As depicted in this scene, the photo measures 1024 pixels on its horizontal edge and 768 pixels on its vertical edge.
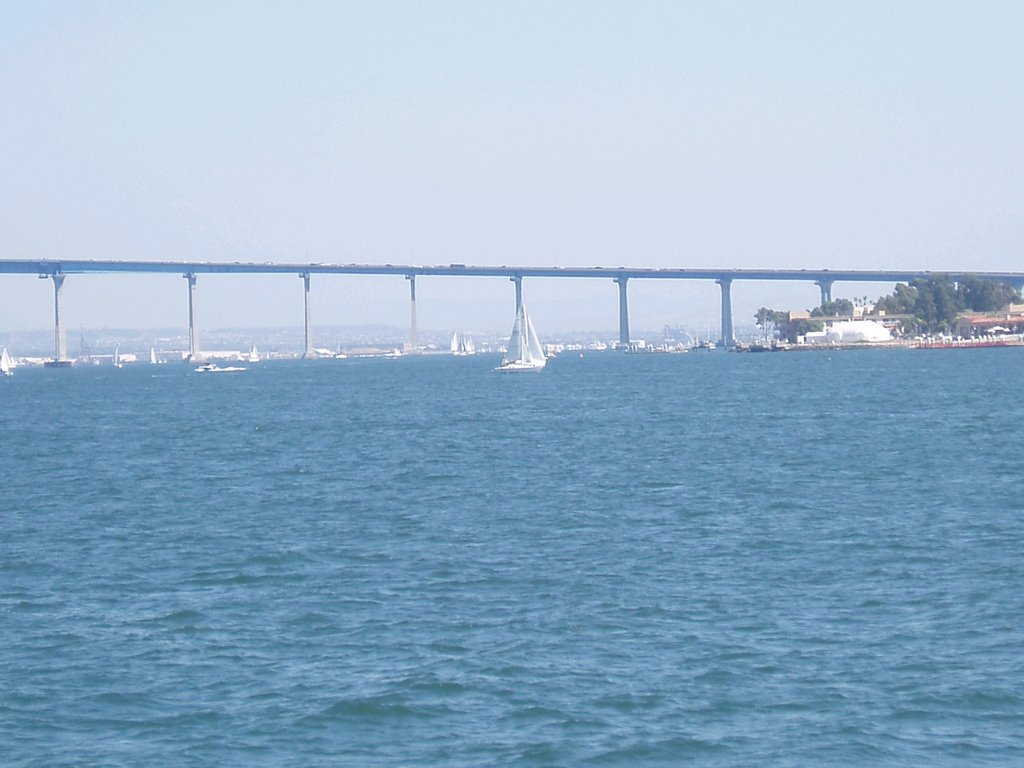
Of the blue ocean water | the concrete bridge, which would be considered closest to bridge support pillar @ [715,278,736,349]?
the concrete bridge

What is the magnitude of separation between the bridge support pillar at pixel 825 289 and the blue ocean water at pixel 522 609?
119 metres

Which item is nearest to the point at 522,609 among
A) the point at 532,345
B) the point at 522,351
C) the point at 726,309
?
the point at 522,351

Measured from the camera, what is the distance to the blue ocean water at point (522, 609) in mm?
11266

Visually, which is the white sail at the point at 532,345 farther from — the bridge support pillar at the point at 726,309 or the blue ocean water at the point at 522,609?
the blue ocean water at the point at 522,609

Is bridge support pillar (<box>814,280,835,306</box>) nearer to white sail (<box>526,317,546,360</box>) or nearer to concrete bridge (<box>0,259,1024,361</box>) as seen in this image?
concrete bridge (<box>0,259,1024,361</box>)

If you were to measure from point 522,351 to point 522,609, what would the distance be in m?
84.2

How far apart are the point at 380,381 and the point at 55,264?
39.0 m

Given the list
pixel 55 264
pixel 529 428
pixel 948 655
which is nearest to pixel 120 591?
pixel 948 655

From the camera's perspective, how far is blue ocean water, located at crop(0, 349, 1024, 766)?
1127 centimetres

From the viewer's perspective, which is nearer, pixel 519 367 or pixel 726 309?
pixel 519 367

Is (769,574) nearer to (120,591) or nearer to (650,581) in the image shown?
(650,581)

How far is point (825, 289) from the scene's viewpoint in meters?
152

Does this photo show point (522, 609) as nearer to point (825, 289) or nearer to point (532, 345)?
point (532, 345)

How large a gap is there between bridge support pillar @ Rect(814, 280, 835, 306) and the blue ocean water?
119 meters
